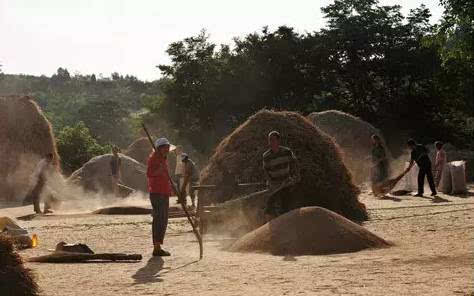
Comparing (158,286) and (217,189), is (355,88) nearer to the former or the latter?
(217,189)

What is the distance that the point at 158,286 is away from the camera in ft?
26.8

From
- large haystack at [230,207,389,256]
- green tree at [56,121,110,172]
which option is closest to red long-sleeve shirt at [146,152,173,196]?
large haystack at [230,207,389,256]

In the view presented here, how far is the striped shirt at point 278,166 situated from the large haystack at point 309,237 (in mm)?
1449

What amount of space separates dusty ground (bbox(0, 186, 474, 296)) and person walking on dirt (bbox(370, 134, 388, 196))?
780 centimetres

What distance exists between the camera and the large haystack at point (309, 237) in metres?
10.6

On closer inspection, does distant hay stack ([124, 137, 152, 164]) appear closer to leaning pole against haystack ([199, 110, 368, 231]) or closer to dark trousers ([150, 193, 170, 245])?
leaning pole against haystack ([199, 110, 368, 231])

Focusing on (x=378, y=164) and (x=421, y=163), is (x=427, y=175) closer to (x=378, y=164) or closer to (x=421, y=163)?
(x=421, y=163)

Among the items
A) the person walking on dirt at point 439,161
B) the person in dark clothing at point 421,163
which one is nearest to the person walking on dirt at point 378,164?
the person in dark clothing at point 421,163

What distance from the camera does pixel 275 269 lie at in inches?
357

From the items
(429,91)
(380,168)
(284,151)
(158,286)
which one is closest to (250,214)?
(284,151)

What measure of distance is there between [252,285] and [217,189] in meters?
7.68

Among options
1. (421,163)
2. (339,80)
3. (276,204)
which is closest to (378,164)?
(421,163)

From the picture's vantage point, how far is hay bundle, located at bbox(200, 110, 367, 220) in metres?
15.3

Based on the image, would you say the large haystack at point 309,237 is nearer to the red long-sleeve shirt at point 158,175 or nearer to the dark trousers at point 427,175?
the red long-sleeve shirt at point 158,175
